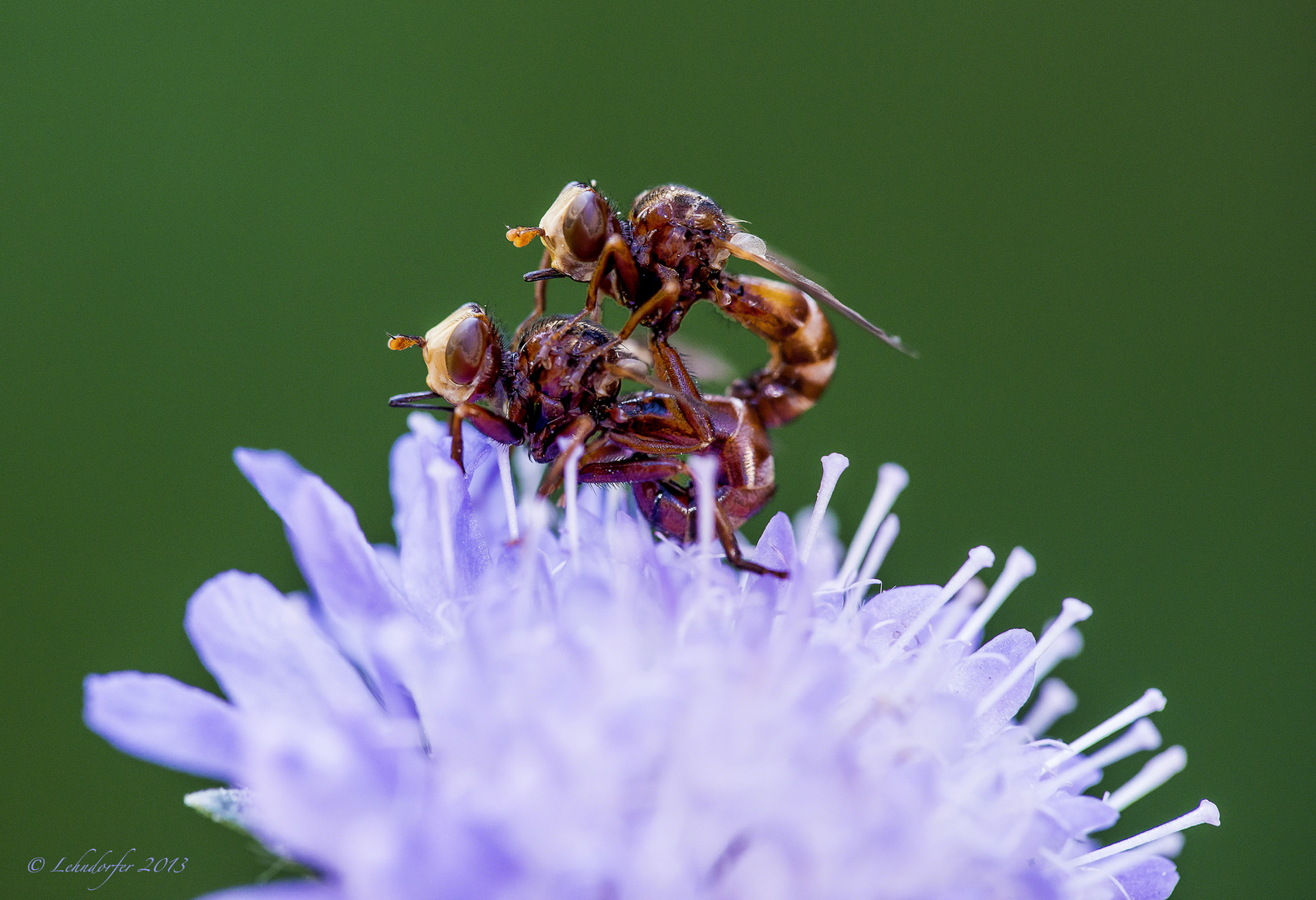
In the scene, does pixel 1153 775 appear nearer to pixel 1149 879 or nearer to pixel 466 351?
pixel 1149 879

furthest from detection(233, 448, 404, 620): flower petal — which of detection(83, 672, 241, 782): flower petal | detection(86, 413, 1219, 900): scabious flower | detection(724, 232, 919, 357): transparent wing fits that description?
detection(724, 232, 919, 357): transparent wing

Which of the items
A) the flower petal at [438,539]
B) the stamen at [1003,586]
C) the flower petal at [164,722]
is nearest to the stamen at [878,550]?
the stamen at [1003,586]

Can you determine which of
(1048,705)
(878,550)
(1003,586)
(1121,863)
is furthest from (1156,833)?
(878,550)

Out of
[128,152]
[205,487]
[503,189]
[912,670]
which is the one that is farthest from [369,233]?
[912,670]

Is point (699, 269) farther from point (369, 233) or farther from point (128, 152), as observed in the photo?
point (128, 152)

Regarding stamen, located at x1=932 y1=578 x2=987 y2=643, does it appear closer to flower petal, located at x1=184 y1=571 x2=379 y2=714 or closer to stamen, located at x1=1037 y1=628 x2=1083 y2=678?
stamen, located at x1=1037 y1=628 x2=1083 y2=678
